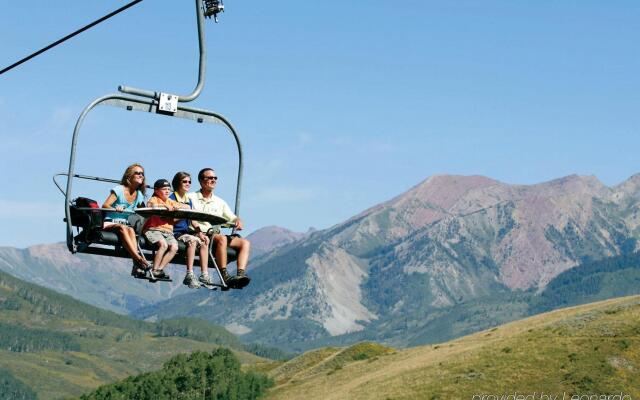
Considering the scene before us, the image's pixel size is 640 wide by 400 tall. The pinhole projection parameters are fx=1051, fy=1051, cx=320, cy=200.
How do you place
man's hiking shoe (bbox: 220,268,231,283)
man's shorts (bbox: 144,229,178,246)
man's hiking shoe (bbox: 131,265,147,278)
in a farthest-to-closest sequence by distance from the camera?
man's hiking shoe (bbox: 220,268,231,283) < man's shorts (bbox: 144,229,178,246) < man's hiking shoe (bbox: 131,265,147,278)

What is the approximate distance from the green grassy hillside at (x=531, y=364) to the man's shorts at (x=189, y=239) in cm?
10093

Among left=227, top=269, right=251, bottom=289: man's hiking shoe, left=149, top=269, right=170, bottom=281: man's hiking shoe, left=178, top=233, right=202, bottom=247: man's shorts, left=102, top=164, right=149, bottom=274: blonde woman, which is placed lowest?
left=227, top=269, right=251, bottom=289: man's hiking shoe

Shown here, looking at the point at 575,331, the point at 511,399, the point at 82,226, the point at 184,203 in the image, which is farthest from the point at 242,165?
the point at 575,331

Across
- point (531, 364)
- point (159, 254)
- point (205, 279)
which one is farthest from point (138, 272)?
point (531, 364)

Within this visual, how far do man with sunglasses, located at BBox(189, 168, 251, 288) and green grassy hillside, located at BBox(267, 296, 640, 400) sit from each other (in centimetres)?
10002

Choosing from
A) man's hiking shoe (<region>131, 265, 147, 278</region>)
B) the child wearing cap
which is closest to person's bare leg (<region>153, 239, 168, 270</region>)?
the child wearing cap

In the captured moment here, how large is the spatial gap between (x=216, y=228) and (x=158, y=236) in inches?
59.5

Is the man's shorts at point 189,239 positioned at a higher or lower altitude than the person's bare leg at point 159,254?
higher

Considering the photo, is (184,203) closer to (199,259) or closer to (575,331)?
(199,259)

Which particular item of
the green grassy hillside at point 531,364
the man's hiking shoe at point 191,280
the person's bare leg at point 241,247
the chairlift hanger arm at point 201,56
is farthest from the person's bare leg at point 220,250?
the green grassy hillside at point 531,364

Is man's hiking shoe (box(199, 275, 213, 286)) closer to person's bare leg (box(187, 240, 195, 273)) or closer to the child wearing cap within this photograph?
person's bare leg (box(187, 240, 195, 273))

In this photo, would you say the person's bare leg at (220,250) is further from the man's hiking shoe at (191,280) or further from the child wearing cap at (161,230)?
the man's hiking shoe at (191,280)

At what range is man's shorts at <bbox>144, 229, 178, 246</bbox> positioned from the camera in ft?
59.7

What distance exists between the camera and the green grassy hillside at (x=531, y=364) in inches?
4670
